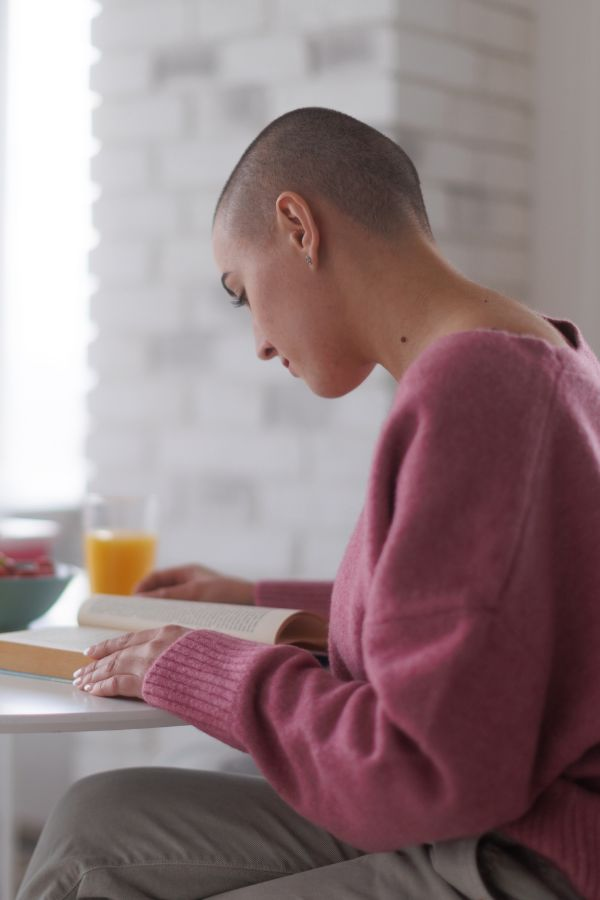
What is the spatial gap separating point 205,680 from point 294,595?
0.50 meters

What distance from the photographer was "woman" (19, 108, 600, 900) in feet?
3.04

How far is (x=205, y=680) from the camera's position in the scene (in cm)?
108

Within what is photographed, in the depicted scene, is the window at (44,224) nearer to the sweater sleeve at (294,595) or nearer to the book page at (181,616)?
the sweater sleeve at (294,595)

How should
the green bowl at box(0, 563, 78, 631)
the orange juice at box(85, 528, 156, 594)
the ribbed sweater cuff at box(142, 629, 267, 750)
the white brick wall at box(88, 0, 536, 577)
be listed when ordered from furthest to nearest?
the white brick wall at box(88, 0, 536, 577) < the orange juice at box(85, 528, 156, 594) < the green bowl at box(0, 563, 78, 631) < the ribbed sweater cuff at box(142, 629, 267, 750)

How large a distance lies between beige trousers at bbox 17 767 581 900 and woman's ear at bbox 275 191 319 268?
0.55 meters

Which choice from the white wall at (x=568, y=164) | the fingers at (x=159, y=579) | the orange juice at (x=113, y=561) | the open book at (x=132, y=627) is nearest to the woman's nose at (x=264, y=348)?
the open book at (x=132, y=627)

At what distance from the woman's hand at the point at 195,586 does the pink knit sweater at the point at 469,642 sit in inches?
19.9

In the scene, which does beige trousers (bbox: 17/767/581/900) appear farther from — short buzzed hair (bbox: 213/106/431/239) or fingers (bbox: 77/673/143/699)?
short buzzed hair (bbox: 213/106/431/239)

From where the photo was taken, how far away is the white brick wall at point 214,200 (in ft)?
7.16

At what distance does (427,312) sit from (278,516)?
46.7 inches

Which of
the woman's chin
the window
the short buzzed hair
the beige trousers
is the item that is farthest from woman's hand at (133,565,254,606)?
the window

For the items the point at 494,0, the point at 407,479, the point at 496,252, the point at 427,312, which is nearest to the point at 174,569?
the point at 427,312

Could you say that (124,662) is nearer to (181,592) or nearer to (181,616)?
(181,616)

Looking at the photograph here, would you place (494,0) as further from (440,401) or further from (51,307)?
(440,401)
